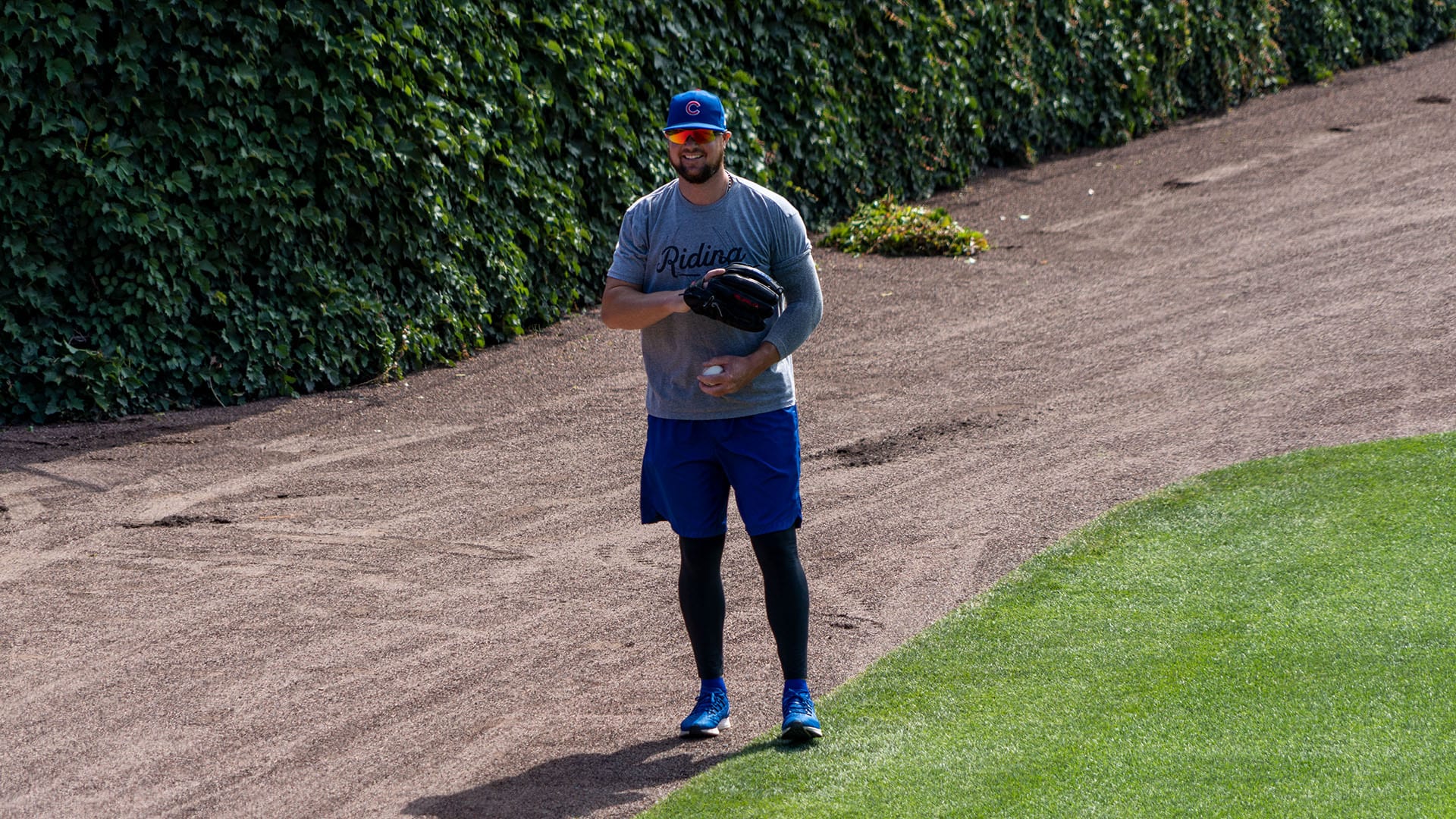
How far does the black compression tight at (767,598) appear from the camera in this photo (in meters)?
4.57

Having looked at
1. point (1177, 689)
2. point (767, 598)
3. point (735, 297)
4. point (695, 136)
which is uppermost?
point (695, 136)

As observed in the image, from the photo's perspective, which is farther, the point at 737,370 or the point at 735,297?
the point at 737,370

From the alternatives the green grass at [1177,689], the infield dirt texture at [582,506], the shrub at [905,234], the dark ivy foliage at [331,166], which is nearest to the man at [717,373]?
the green grass at [1177,689]

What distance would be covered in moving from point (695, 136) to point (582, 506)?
3174mm

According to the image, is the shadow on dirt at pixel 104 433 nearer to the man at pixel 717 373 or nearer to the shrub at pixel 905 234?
the man at pixel 717 373

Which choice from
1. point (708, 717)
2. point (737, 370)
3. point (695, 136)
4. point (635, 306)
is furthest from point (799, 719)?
point (695, 136)

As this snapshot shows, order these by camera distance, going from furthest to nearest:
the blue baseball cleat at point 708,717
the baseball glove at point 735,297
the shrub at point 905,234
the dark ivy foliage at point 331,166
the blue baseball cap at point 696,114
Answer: the shrub at point 905,234 → the dark ivy foliage at point 331,166 → the blue baseball cleat at point 708,717 → the blue baseball cap at point 696,114 → the baseball glove at point 735,297

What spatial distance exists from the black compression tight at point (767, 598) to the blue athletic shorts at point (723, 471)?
55 millimetres

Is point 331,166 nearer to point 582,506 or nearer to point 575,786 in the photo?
point 582,506

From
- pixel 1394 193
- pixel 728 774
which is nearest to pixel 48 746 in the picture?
pixel 728 774

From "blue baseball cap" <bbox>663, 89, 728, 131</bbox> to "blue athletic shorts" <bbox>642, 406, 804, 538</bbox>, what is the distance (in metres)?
0.93

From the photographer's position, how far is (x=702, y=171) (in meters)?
4.47

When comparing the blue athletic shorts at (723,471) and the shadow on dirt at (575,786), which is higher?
the blue athletic shorts at (723,471)

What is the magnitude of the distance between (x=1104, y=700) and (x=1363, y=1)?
18.1 meters
